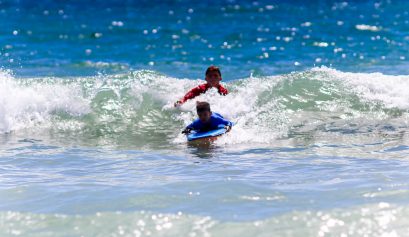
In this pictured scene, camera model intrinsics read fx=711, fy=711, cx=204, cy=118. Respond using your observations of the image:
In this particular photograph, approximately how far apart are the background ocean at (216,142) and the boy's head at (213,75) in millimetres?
209

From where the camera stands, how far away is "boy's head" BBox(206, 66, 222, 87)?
10.8 meters

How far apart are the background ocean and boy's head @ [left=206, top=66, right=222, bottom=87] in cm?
21

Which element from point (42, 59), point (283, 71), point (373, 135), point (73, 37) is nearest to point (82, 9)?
point (73, 37)

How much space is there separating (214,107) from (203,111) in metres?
2.13

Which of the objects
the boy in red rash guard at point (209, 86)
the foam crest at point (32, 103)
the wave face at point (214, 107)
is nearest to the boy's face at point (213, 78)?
the boy in red rash guard at point (209, 86)

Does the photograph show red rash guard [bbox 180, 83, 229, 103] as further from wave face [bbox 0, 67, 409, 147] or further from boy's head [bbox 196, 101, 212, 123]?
boy's head [bbox 196, 101, 212, 123]

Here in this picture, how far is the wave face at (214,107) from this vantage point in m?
9.74

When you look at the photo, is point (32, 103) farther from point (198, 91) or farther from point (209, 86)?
point (209, 86)

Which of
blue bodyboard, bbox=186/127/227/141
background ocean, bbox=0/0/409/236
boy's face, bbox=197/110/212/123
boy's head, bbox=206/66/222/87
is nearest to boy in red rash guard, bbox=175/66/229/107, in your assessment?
boy's head, bbox=206/66/222/87

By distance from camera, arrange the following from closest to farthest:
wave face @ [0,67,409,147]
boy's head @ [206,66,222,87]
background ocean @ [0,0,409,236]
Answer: background ocean @ [0,0,409,236] < wave face @ [0,67,409,147] < boy's head @ [206,66,222,87]

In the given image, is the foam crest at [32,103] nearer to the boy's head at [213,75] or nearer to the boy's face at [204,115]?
the boy's head at [213,75]

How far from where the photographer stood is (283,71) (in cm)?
1681

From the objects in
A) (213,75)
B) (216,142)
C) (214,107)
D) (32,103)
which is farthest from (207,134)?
(32,103)

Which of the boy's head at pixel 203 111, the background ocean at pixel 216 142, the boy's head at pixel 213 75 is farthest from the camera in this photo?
the boy's head at pixel 213 75
